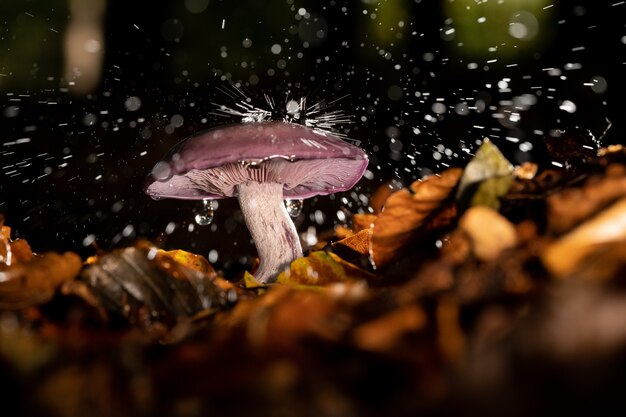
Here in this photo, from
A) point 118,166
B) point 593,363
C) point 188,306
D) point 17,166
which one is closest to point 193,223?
point 118,166

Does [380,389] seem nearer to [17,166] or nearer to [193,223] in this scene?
[193,223]

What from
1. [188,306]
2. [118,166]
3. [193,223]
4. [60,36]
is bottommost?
[193,223]

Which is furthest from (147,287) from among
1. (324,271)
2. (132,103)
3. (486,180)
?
(132,103)

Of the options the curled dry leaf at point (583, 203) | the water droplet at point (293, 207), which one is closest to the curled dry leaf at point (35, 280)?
the curled dry leaf at point (583, 203)

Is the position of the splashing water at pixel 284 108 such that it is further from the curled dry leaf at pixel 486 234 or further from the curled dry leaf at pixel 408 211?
the curled dry leaf at pixel 486 234

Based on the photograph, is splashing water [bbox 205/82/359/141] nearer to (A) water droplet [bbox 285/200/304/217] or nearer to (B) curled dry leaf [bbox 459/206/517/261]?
(A) water droplet [bbox 285/200/304/217]

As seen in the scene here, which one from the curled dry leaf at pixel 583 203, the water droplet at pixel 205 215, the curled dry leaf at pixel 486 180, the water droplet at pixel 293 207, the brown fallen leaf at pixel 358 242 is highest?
the curled dry leaf at pixel 583 203

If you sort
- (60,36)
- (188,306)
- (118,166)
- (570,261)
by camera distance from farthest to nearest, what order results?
(118,166) < (60,36) < (188,306) < (570,261)
